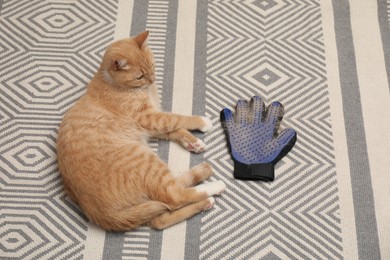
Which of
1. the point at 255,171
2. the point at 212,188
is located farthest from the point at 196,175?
the point at 255,171

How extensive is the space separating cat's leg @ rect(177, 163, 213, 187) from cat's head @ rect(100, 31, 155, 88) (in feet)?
1.13

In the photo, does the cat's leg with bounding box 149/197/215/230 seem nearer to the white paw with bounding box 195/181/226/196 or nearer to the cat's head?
the white paw with bounding box 195/181/226/196

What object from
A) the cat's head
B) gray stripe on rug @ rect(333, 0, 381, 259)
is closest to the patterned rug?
gray stripe on rug @ rect(333, 0, 381, 259)

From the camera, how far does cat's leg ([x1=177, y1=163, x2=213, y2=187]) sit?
174cm

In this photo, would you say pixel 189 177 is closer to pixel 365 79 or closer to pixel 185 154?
pixel 185 154

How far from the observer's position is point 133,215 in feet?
5.30

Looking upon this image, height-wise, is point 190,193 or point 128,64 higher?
point 128,64

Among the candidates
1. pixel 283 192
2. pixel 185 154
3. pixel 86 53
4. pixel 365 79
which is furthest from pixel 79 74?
pixel 365 79

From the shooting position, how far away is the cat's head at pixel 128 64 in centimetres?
177

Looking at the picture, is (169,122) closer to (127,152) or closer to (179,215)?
(127,152)

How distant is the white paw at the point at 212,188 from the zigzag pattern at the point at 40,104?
389mm

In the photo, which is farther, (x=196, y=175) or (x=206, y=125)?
(x=206, y=125)

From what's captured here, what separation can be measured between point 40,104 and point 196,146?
1.98 feet

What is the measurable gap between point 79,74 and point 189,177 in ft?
2.09
